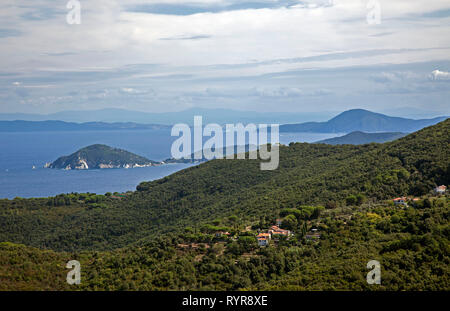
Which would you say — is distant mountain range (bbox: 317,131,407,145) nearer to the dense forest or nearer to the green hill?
the green hill

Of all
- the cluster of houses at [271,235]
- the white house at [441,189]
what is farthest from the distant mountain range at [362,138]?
the cluster of houses at [271,235]

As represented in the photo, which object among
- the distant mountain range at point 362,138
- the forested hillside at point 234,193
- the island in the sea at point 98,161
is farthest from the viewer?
the distant mountain range at point 362,138

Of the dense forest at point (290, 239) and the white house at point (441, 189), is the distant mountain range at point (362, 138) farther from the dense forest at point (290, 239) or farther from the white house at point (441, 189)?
the white house at point (441, 189)

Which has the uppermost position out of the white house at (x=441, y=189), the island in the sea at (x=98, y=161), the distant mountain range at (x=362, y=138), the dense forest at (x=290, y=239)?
the distant mountain range at (x=362, y=138)

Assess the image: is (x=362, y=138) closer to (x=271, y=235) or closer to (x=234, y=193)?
(x=234, y=193)

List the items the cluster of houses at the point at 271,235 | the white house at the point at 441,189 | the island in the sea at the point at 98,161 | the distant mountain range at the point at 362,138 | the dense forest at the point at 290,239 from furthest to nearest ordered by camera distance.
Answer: the distant mountain range at the point at 362,138 < the island in the sea at the point at 98,161 < the white house at the point at 441,189 < the cluster of houses at the point at 271,235 < the dense forest at the point at 290,239
